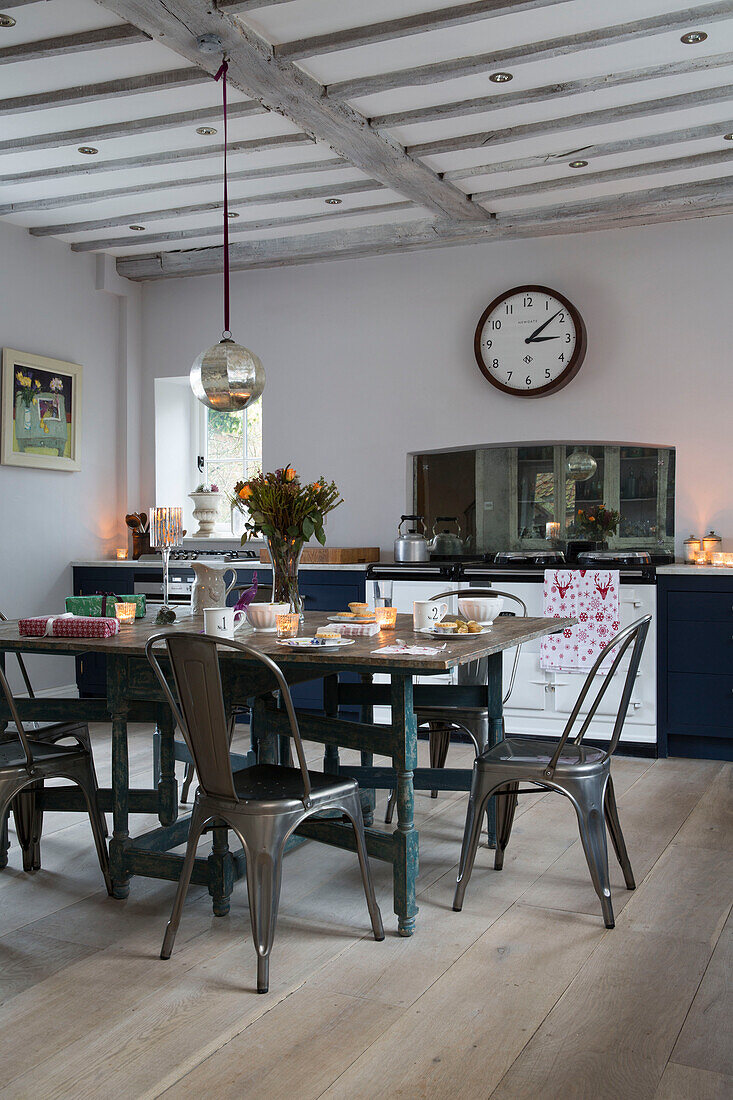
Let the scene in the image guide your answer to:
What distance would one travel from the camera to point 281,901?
113 inches

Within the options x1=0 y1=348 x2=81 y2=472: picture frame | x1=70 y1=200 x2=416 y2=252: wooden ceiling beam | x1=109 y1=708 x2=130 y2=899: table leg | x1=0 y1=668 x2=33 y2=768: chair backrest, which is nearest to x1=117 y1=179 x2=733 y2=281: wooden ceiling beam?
x1=70 y1=200 x2=416 y2=252: wooden ceiling beam

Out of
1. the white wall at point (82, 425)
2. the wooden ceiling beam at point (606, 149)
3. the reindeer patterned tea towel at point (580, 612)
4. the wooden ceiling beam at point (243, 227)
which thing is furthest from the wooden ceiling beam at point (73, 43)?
the reindeer patterned tea towel at point (580, 612)

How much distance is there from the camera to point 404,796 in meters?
2.62

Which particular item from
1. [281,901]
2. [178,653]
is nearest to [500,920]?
[281,901]

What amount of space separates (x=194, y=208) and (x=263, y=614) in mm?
2945

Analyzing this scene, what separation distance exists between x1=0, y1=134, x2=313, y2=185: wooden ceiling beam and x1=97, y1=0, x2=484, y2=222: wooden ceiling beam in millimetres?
181

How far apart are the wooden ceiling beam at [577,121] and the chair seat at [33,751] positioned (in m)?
2.85

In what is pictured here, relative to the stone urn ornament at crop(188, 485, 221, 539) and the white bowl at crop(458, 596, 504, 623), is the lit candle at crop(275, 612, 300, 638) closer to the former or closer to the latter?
the white bowl at crop(458, 596, 504, 623)

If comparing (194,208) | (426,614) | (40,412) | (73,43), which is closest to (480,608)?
(426,614)

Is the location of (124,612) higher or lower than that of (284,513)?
lower

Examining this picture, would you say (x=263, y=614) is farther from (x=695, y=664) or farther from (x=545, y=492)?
(x=545, y=492)

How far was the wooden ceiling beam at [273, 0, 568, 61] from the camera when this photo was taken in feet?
9.92

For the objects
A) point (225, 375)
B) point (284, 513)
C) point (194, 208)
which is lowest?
point (284, 513)

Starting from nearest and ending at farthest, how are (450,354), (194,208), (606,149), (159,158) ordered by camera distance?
(606,149), (159,158), (194,208), (450,354)
